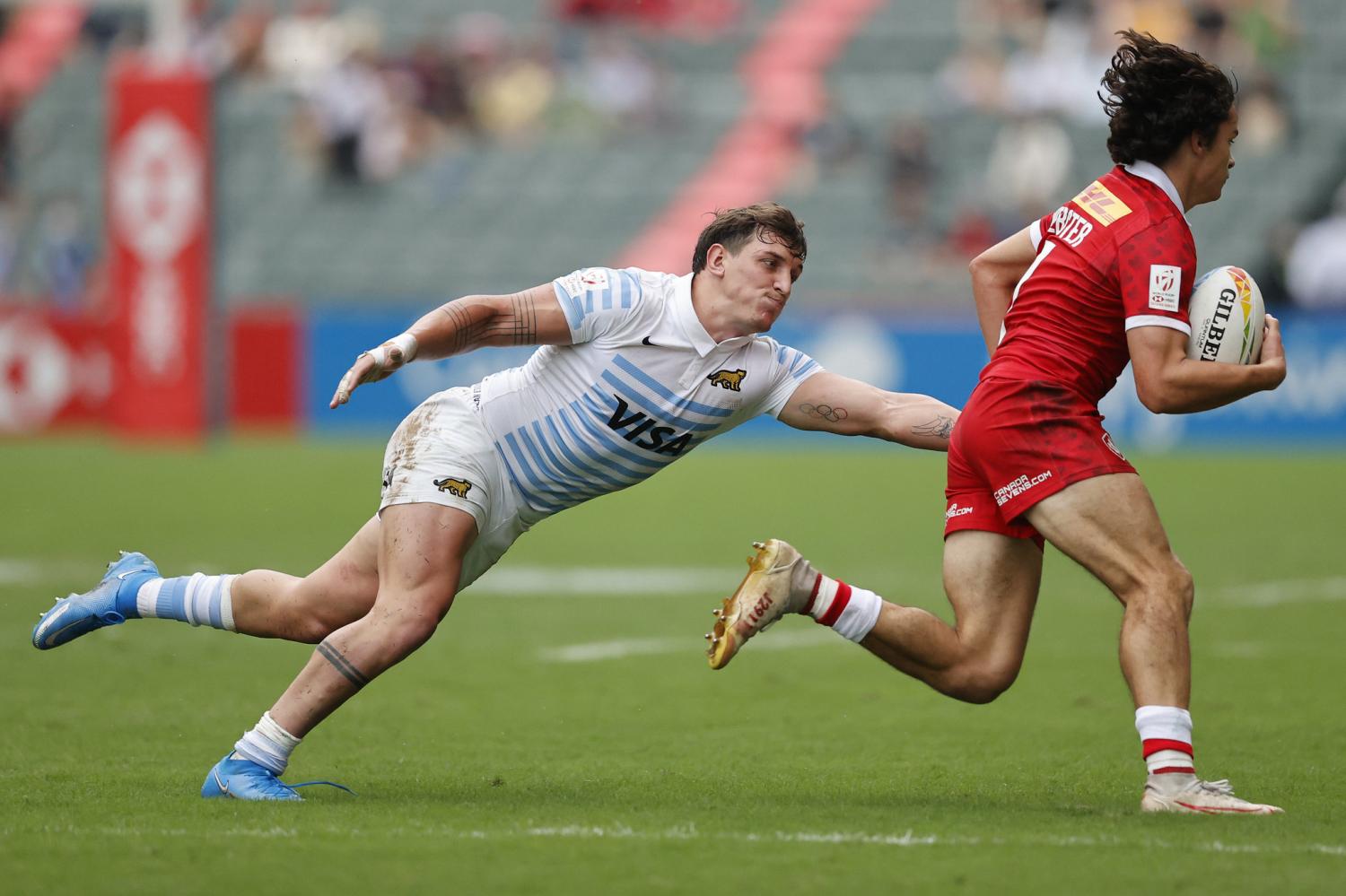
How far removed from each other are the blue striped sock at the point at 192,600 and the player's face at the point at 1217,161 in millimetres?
3509

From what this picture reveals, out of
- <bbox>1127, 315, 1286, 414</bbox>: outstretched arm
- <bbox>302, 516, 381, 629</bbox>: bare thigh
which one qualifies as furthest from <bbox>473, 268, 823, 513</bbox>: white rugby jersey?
<bbox>1127, 315, 1286, 414</bbox>: outstretched arm

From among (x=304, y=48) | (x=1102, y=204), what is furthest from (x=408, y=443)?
(x=304, y=48)

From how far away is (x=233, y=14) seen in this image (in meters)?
28.7

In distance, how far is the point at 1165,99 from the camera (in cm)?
577

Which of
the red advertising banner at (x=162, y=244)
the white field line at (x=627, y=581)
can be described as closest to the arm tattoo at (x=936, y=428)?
the white field line at (x=627, y=581)

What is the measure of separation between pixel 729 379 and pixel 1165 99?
5.41ft

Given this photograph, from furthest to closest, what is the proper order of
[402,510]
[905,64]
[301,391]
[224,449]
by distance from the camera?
1. [905,64]
2. [301,391]
3. [224,449]
4. [402,510]

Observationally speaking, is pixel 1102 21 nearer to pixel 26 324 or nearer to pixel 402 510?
pixel 26 324

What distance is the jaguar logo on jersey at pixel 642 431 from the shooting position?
6121 mm

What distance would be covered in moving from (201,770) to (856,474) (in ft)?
44.7

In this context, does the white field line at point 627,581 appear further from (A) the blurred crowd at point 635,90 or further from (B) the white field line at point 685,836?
(A) the blurred crowd at point 635,90

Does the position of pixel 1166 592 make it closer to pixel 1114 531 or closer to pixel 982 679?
pixel 1114 531

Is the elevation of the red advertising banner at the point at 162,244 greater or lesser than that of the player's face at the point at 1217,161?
greater

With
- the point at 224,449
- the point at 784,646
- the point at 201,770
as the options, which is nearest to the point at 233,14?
A: the point at 224,449
